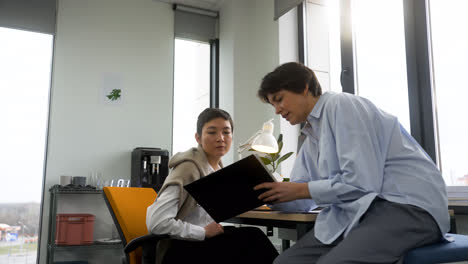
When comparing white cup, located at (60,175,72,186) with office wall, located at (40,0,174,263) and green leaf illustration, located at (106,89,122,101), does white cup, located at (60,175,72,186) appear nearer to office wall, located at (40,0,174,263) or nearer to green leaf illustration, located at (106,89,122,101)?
office wall, located at (40,0,174,263)

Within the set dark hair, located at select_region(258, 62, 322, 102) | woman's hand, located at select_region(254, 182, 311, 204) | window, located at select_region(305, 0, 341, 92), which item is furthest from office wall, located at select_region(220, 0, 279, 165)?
woman's hand, located at select_region(254, 182, 311, 204)

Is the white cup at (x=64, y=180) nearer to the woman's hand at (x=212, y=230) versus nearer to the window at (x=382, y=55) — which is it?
the woman's hand at (x=212, y=230)

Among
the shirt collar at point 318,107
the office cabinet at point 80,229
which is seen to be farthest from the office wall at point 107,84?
the shirt collar at point 318,107

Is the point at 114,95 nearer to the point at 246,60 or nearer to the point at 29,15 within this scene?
the point at 29,15

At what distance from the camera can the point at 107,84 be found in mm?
4480

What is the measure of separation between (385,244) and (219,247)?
78cm

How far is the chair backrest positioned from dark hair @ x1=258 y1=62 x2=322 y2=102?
75 centimetres

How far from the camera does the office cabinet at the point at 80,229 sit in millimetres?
3744

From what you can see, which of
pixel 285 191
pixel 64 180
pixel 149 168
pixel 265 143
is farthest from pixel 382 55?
pixel 64 180

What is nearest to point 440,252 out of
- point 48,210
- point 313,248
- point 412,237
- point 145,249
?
point 412,237

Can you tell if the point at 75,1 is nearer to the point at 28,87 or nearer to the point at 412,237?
the point at 28,87

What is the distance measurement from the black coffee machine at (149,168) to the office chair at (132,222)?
231 cm

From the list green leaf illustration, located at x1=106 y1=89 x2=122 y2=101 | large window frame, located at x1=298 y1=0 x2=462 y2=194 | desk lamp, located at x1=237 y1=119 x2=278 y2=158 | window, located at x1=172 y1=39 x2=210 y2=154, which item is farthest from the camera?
window, located at x1=172 y1=39 x2=210 y2=154

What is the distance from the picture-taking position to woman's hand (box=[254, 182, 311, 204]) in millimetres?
1339
